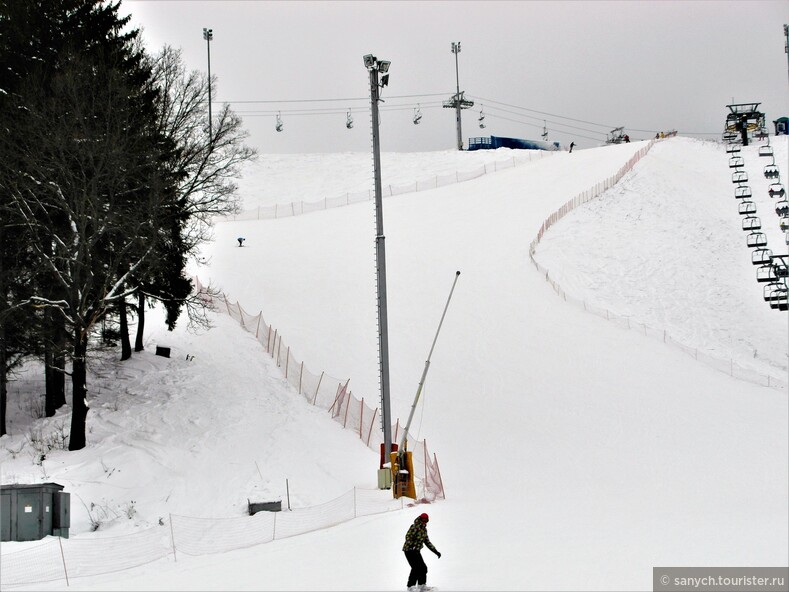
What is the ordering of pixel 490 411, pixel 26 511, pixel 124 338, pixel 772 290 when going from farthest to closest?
1. pixel 772 290
2. pixel 124 338
3. pixel 490 411
4. pixel 26 511

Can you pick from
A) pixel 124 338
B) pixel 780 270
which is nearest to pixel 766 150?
pixel 780 270

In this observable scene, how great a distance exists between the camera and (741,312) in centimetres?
4150

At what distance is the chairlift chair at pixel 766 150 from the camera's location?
252 ft

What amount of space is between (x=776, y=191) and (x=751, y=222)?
8340 mm

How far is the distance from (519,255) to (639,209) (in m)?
12.0

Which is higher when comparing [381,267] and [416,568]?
[381,267]

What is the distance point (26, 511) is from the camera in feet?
70.3

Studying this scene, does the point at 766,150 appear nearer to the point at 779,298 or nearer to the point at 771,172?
the point at 771,172

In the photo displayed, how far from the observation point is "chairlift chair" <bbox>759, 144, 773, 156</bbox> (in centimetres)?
7695

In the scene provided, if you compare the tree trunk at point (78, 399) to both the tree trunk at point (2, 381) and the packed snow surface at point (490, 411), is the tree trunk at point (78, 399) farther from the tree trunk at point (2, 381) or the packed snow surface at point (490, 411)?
the tree trunk at point (2, 381)

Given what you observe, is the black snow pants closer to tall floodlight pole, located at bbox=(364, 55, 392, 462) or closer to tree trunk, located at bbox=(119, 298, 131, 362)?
tall floodlight pole, located at bbox=(364, 55, 392, 462)

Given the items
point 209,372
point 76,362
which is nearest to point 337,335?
point 209,372

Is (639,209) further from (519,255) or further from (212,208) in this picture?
(212,208)

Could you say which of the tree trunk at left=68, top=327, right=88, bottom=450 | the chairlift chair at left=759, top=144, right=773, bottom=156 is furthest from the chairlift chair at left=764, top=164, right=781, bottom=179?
the tree trunk at left=68, top=327, right=88, bottom=450
